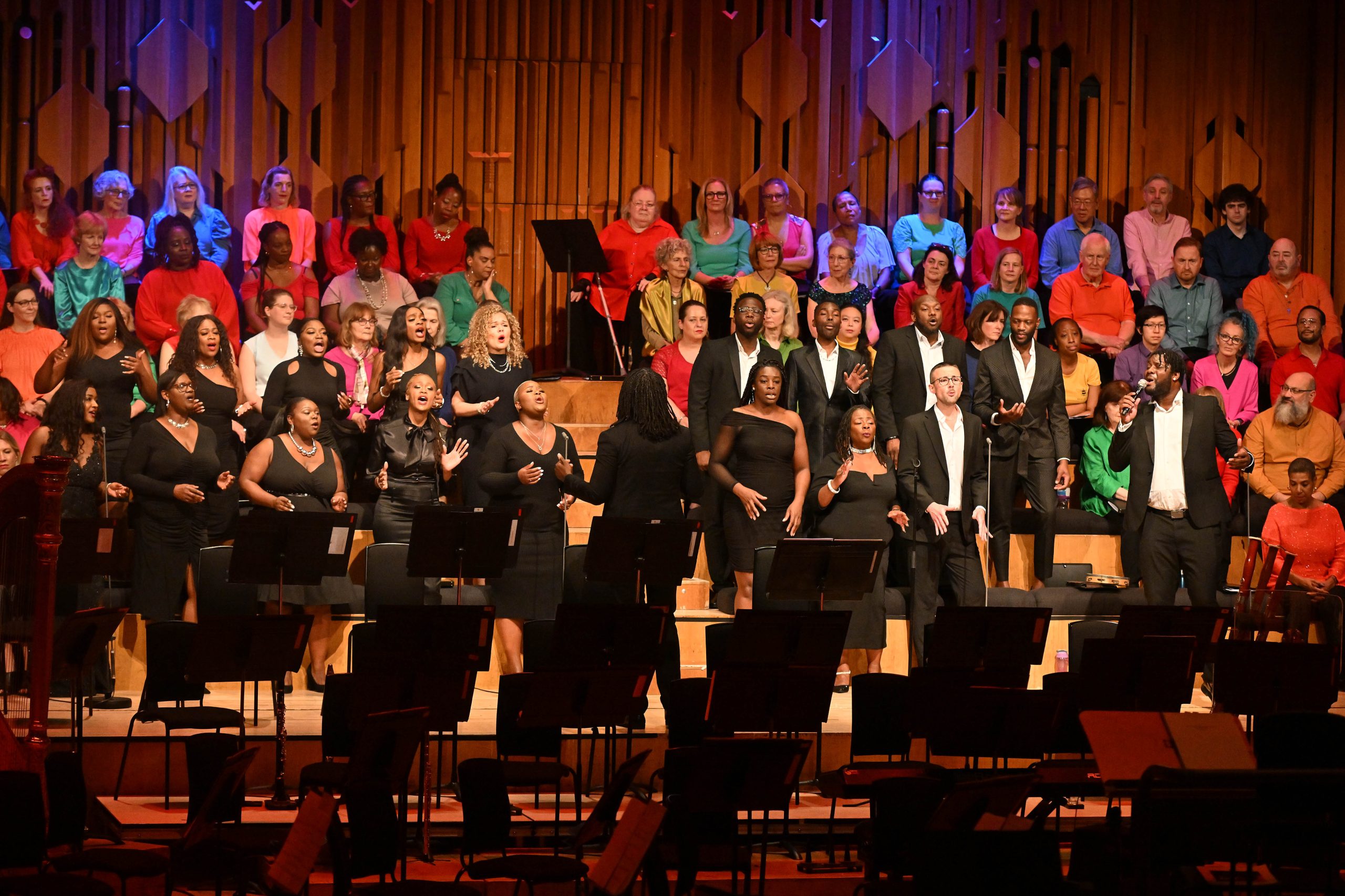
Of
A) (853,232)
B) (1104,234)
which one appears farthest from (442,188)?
(1104,234)

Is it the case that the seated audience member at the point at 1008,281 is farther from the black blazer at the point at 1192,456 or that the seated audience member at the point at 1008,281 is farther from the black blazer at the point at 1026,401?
the black blazer at the point at 1192,456

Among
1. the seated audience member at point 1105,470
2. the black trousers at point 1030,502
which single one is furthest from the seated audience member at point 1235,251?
the black trousers at point 1030,502

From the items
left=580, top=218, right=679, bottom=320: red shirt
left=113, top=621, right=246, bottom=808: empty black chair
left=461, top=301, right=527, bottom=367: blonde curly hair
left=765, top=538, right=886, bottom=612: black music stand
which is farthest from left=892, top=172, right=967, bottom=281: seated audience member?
left=113, top=621, right=246, bottom=808: empty black chair

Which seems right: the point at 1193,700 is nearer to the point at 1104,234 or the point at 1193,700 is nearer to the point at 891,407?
the point at 891,407

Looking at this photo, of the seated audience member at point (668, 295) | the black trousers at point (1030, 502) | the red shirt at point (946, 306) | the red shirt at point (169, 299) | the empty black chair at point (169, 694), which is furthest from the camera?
the red shirt at point (946, 306)

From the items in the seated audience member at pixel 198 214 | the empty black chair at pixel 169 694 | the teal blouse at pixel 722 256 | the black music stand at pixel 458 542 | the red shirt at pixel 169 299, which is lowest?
the empty black chair at pixel 169 694

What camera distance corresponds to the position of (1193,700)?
741cm

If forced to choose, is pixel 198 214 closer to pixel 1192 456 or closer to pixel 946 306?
pixel 946 306

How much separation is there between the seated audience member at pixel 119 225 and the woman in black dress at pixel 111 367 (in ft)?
6.14

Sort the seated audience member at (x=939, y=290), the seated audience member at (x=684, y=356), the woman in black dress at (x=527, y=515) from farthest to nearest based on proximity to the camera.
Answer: the seated audience member at (x=939, y=290)
the seated audience member at (x=684, y=356)
the woman in black dress at (x=527, y=515)

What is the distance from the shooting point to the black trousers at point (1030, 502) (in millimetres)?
7570

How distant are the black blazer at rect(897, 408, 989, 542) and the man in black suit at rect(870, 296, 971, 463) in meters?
0.61

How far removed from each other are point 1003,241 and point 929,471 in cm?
300

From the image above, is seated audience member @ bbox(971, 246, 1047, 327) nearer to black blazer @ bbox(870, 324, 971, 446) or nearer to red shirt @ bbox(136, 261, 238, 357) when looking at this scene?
black blazer @ bbox(870, 324, 971, 446)
